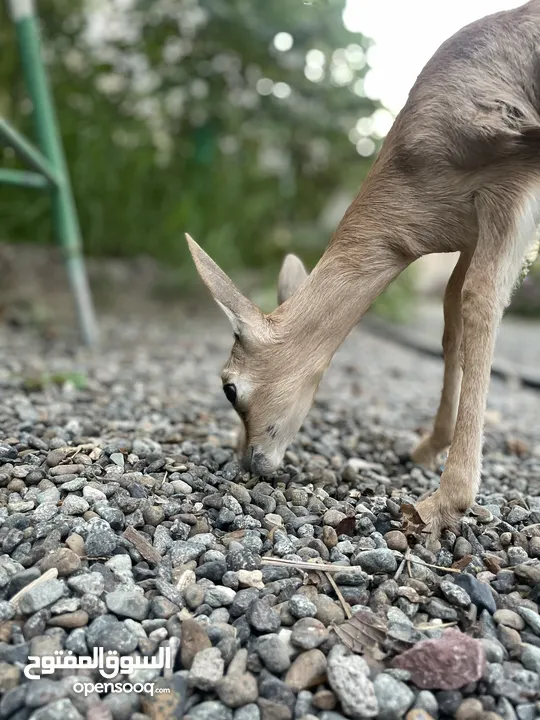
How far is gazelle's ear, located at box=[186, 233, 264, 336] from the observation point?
2.05 meters

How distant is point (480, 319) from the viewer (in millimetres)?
2043

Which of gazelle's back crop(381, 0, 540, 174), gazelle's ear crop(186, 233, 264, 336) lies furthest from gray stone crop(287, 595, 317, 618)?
gazelle's back crop(381, 0, 540, 174)

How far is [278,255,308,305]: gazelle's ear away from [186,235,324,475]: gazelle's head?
0.89 feet

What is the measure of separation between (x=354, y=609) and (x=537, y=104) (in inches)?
65.5

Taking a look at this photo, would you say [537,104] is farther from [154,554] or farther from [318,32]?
[318,32]

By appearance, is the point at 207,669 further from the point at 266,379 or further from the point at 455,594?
the point at 266,379

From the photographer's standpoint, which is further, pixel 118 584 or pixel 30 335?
pixel 30 335

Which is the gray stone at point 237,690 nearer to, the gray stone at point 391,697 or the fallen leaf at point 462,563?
the gray stone at point 391,697

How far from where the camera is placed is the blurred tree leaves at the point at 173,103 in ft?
18.8

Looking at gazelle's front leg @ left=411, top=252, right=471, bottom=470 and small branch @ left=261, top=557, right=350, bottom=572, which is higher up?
gazelle's front leg @ left=411, top=252, right=471, bottom=470

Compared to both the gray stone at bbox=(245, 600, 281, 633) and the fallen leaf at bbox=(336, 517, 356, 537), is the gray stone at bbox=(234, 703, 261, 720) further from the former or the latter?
the fallen leaf at bbox=(336, 517, 356, 537)

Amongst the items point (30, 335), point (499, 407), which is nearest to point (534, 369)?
point (499, 407)

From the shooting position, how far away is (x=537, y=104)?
2.06 metres

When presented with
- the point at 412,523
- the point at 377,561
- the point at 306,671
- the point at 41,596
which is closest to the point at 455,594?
the point at 377,561
